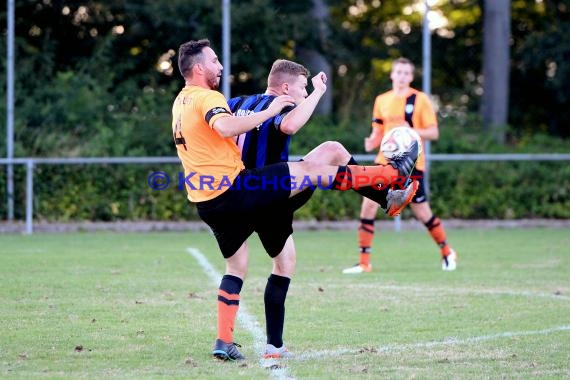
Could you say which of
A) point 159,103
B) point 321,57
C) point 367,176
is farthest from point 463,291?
point 321,57

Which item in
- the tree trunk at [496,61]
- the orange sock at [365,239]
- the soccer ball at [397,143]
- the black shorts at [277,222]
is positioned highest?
the tree trunk at [496,61]

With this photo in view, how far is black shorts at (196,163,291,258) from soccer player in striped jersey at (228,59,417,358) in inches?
4.3

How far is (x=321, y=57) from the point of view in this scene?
2252cm

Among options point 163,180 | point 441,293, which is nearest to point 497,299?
point 441,293

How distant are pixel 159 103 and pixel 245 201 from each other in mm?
13840

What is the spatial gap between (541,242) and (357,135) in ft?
16.9

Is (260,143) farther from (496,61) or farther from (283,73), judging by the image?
(496,61)

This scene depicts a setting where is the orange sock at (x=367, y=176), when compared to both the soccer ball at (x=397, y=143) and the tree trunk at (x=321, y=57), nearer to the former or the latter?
the soccer ball at (x=397, y=143)

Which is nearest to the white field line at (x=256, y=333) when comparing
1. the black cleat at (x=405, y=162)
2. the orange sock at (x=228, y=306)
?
the orange sock at (x=228, y=306)

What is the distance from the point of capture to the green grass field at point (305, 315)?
21.1ft

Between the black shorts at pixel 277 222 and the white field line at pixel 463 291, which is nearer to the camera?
the black shorts at pixel 277 222

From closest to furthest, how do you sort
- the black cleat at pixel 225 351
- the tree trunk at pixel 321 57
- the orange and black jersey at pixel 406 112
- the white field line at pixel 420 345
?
the black cleat at pixel 225 351, the white field line at pixel 420 345, the orange and black jersey at pixel 406 112, the tree trunk at pixel 321 57

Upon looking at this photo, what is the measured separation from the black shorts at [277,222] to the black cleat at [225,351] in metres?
0.65

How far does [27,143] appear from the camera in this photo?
1869 centimetres
